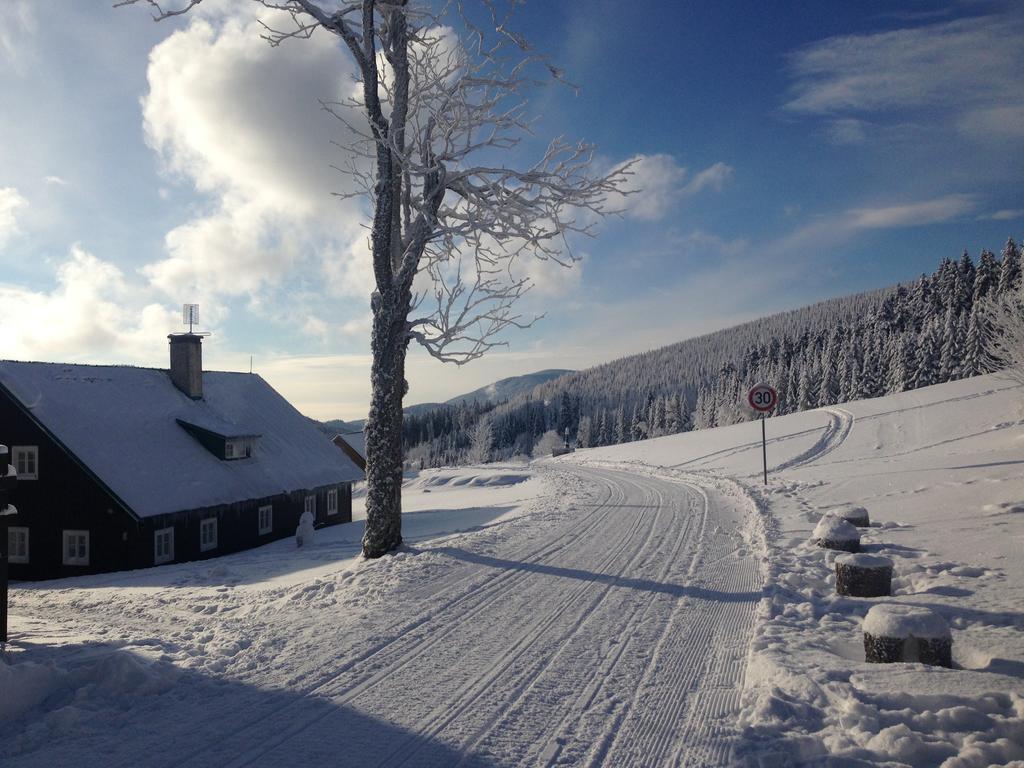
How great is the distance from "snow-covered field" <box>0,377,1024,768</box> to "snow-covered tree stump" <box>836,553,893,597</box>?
0.24m

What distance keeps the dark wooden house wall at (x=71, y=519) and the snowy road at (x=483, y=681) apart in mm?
12805

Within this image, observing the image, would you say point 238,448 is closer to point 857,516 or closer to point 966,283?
point 857,516

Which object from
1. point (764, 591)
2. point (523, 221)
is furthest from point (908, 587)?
point (523, 221)

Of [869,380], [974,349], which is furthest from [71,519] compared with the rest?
[869,380]

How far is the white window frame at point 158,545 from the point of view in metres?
20.0

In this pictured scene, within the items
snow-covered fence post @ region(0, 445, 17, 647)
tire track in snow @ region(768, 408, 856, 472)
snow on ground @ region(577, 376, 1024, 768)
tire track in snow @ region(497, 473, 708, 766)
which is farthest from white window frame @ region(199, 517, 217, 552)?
tire track in snow @ region(768, 408, 856, 472)

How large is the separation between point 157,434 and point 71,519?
13.0ft

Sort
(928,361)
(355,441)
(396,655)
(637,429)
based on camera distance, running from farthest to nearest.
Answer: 1. (637,429)
2. (928,361)
3. (355,441)
4. (396,655)

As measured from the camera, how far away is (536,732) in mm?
4773

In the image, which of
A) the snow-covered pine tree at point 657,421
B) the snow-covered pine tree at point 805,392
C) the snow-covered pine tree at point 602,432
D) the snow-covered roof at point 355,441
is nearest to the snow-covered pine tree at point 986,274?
the snow-covered pine tree at point 805,392

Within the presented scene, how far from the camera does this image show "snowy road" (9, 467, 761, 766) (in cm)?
456

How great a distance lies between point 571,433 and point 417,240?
483 feet

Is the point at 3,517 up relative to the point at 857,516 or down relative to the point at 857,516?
up

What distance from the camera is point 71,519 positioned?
20.0 m
